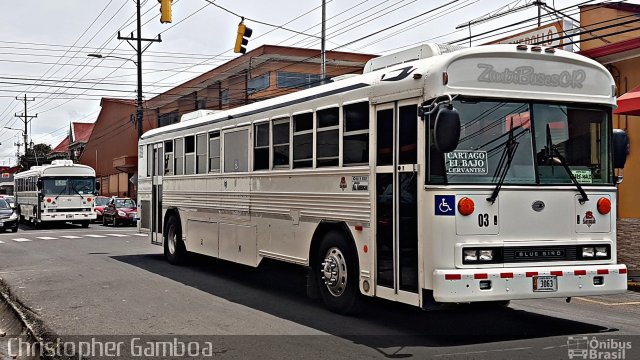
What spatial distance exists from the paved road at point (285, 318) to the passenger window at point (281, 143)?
173 cm

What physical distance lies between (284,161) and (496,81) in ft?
12.9

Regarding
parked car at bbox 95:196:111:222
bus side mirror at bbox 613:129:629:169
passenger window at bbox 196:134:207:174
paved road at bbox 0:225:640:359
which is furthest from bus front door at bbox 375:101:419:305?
parked car at bbox 95:196:111:222

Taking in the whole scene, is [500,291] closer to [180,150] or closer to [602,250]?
[602,250]

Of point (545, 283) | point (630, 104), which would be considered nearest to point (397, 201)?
point (545, 283)

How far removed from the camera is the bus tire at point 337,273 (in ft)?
30.0

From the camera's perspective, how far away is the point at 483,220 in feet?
25.4

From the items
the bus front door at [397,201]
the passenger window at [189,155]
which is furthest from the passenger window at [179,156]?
the bus front door at [397,201]

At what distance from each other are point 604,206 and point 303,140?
13.6 ft

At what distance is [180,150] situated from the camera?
15375mm

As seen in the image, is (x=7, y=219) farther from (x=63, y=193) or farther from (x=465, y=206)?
(x=465, y=206)

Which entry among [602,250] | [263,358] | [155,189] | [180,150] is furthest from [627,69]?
[263,358]

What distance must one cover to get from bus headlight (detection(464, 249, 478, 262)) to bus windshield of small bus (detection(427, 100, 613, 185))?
0.74 m

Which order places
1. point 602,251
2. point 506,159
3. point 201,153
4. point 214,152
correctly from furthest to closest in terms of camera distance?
point 201,153, point 214,152, point 602,251, point 506,159

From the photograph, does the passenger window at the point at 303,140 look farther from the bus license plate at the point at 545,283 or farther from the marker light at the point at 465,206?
the bus license plate at the point at 545,283
